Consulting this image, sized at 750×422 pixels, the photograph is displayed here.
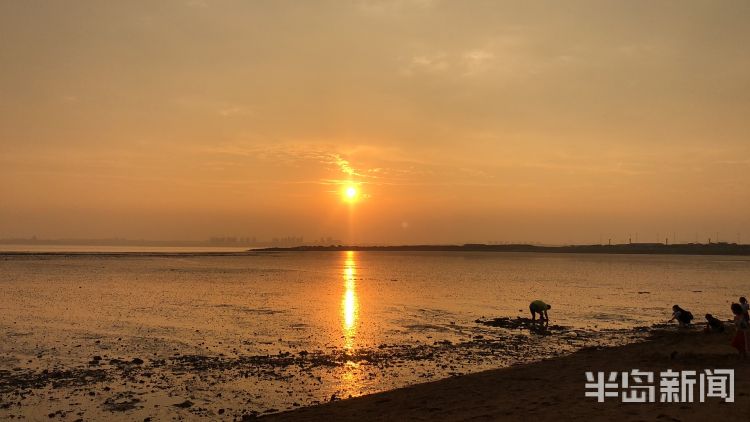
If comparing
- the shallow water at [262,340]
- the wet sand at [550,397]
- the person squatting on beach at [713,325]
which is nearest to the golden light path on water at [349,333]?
the shallow water at [262,340]

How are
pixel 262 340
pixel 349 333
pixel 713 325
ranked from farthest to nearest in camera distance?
pixel 349 333 → pixel 262 340 → pixel 713 325

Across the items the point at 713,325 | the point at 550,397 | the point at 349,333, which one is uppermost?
the point at 713,325

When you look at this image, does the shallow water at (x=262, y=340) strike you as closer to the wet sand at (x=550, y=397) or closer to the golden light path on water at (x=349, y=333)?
the golden light path on water at (x=349, y=333)

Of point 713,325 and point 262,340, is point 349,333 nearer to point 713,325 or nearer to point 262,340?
point 262,340

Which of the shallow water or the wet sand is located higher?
the wet sand

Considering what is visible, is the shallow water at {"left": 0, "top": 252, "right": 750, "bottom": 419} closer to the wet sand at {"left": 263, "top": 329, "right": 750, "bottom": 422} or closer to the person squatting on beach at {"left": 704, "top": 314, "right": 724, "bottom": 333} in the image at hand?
the wet sand at {"left": 263, "top": 329, "right": 750, "bottom": 422}

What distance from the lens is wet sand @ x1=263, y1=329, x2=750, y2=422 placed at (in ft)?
43.6

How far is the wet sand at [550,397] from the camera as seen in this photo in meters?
13.3

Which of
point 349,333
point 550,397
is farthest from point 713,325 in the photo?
point 349,333

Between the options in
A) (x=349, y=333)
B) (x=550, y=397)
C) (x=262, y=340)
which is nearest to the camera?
(x=550, y=397)

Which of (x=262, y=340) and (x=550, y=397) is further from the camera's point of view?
(x=262, y=340)

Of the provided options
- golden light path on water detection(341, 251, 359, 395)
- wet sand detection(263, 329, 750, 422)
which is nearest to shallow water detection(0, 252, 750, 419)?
golden light path on water detection(341, 251, 359, 395)

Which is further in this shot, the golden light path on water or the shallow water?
the golden light path on water

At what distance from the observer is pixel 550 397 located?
15.6 m
